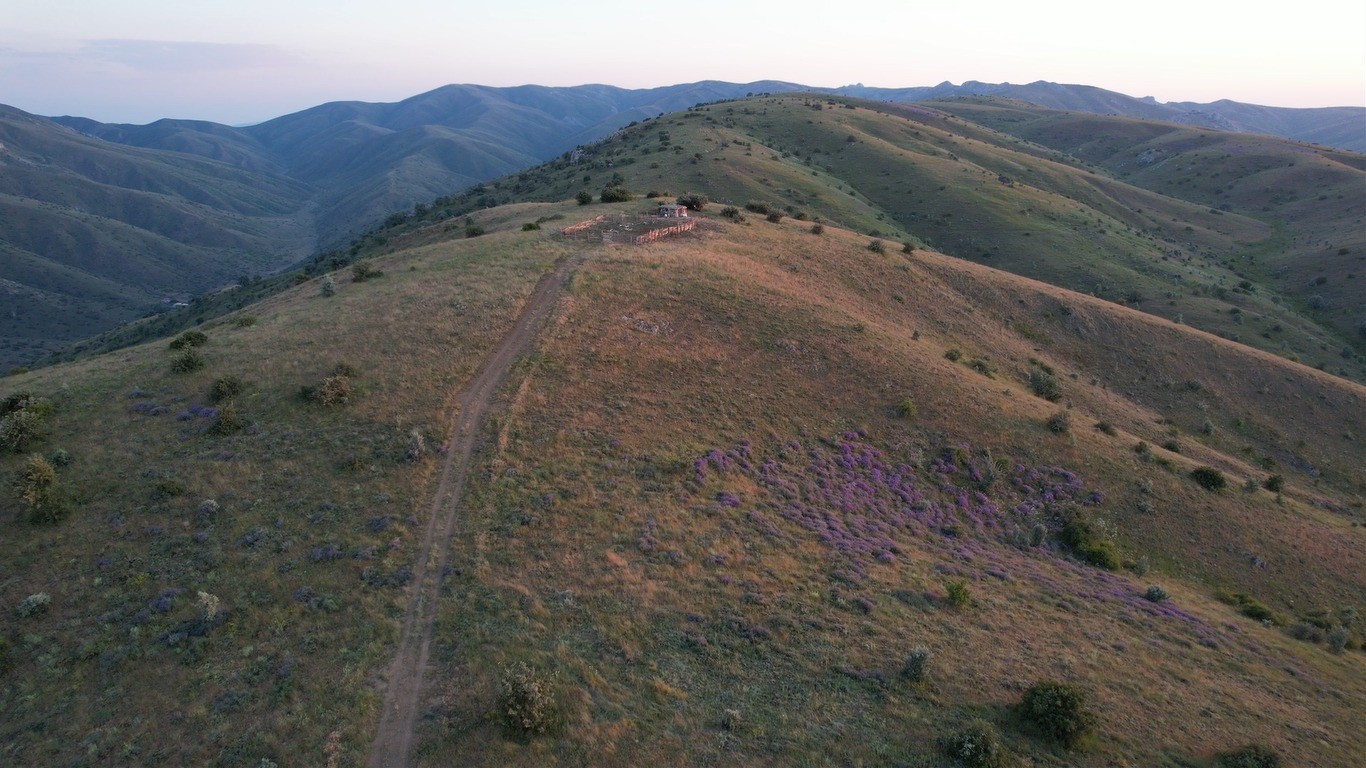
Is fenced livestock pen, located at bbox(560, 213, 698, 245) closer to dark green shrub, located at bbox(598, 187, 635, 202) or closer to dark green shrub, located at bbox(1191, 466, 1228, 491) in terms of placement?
dark green shrub, located at bbox(598, 187, 635, 202)

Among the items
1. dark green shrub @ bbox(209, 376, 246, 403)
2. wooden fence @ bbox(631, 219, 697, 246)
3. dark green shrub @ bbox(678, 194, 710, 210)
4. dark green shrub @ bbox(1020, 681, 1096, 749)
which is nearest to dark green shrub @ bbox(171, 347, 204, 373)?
dark green shrub @ bbox(209, 376, 246, 403)

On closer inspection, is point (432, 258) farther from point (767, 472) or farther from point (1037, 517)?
point (1037, 517)

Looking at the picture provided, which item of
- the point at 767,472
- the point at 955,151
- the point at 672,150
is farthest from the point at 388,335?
the point at 955,151

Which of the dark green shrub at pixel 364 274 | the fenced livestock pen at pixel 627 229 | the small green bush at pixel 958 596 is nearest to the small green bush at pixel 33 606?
the small green bush at pixel 958 596

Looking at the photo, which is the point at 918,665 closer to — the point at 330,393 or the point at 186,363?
the point at 330,393

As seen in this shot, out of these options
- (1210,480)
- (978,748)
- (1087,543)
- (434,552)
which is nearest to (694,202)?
(1087,543)

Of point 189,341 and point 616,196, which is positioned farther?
point 616,196
